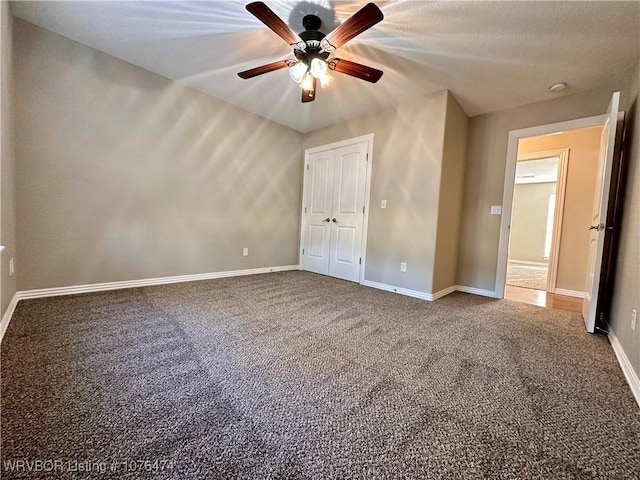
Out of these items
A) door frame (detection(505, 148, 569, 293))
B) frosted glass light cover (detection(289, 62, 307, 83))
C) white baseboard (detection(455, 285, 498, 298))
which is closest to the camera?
frosted glass light cover (detection(289, 62, 307, 83))

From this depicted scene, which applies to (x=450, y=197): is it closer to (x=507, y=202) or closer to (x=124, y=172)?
(x=507, y=202)

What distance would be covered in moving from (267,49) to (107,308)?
107 inches

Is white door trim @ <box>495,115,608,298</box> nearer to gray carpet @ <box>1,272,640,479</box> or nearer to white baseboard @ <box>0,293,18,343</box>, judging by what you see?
gray carpet @ <box>1,272,640,479</box>

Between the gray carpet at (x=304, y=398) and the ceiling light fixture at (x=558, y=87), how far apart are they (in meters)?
2.41

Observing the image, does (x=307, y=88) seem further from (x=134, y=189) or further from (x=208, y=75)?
(x=134, y=189)

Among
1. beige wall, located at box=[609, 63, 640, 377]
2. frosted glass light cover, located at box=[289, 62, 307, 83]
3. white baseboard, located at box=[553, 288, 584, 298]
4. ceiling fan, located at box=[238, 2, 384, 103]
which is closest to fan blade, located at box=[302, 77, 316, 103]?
ceiling fan, located at box=[238, 2, 384, 103]

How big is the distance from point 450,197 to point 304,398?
2950mm

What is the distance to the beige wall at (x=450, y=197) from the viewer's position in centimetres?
311

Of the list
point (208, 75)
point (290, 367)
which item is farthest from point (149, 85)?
point (290, 367)

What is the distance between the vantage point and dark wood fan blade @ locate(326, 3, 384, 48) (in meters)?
1.54

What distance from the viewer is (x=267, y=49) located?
2420mm

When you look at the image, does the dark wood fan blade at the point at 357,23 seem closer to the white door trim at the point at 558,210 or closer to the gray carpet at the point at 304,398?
the gray carpet at the point at 304,398

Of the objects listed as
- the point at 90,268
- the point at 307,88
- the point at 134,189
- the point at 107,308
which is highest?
the point at 307,88

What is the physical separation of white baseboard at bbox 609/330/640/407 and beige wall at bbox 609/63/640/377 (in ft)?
0.10
